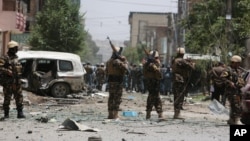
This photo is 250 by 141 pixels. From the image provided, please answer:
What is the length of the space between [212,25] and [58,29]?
556 inches

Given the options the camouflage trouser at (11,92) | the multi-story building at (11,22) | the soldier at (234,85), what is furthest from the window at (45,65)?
the soldier at (234,85)

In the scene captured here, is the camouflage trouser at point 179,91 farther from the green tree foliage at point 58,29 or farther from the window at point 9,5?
the green tree foliage at point 58,29

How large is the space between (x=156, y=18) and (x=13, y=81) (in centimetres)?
13560

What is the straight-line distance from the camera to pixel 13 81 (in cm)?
1255

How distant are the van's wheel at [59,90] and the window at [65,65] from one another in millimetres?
629

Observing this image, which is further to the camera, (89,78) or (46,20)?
(46,20)

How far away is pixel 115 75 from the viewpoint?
12867mm

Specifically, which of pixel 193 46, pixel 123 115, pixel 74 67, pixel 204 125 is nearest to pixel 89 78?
pixel 193 46

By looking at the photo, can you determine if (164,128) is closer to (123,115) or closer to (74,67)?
(123,115)

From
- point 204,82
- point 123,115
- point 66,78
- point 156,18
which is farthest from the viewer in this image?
point 156,18

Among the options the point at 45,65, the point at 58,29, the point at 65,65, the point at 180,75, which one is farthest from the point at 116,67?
the point at 58,29

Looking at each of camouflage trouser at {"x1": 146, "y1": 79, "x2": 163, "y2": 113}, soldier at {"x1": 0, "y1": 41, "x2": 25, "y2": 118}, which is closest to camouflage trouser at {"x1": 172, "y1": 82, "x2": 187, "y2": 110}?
camouflage trouser at {"x1": 146, "y1": 79, "x2": 163, "y2": 113}

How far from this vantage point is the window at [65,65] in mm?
21859

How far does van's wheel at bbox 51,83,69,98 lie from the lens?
21.6 meters
